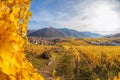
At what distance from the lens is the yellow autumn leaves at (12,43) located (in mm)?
3000

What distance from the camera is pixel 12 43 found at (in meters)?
3.17

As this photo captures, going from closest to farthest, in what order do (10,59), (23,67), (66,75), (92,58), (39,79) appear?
(10,59) < (23,67) < (39,79) < (66,75) < (92,58)

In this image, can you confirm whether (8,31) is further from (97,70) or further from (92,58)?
(92,58)

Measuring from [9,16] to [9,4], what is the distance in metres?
0.21

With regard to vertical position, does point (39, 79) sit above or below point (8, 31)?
below

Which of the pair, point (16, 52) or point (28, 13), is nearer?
point (16, 52)

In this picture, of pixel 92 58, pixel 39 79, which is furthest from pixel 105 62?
pixel 39 79

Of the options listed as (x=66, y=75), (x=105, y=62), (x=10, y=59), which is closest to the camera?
(x=10, y=59)

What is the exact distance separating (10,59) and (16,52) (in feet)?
0.62

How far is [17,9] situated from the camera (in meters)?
3.29

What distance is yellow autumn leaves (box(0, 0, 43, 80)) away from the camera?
3.00m

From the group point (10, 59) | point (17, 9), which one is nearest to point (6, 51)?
point (10, 59)

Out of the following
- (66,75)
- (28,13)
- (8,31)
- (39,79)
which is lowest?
(66,75)

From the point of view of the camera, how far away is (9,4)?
10.9 ft
